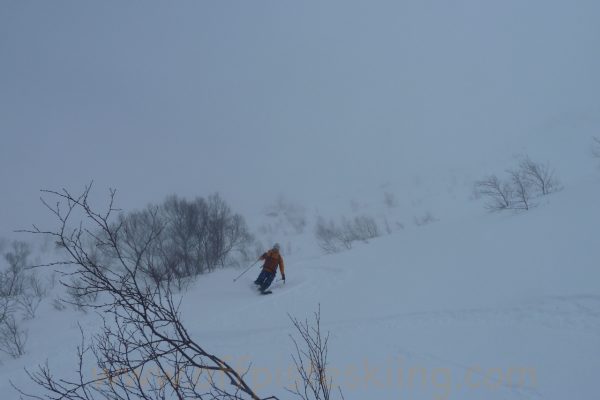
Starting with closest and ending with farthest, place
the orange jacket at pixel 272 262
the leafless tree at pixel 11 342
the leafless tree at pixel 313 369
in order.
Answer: the leafless tree at pixel 313 369 → the leafless tree at pixel 11 342 → the orange jacket at pixel 272 262

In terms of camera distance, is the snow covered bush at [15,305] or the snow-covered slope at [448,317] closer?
the snow-covered slope at [448,317]

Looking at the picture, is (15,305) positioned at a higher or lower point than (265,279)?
higher

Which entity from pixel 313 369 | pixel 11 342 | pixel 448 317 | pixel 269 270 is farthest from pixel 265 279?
pixel 11 342

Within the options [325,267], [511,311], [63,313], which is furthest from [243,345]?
[63,313]

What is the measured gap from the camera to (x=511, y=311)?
623 centimetres

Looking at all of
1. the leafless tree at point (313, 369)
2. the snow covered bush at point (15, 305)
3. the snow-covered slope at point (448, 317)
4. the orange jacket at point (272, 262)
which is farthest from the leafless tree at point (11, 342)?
the leafless tree at point (313, 369)

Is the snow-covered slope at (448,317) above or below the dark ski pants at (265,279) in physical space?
below

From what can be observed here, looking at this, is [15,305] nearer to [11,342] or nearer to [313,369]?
[11,342]

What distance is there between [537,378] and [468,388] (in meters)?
0.85

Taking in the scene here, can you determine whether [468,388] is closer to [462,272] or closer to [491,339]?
[491,339]

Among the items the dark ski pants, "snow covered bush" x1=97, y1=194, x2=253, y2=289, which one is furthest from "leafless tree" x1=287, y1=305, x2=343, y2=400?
"snow covered bush" x1=97, y1=194, x2=253, y2=289

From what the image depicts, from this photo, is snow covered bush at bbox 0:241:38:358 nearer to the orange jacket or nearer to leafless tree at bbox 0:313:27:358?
leafless tree at bbox 0:313:27:358

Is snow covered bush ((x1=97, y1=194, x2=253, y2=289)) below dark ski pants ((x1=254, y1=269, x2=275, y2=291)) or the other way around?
the other way around

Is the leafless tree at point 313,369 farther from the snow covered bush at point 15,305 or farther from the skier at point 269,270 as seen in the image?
the snow covered bush at point 15,305
